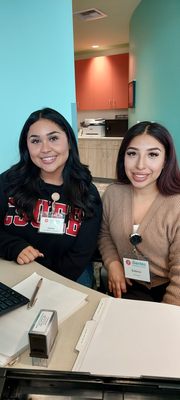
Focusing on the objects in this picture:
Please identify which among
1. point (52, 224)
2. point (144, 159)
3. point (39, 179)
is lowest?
point (52, 224)

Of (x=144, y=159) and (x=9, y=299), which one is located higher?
(x=144, y=159)

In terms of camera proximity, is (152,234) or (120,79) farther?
(120,79)

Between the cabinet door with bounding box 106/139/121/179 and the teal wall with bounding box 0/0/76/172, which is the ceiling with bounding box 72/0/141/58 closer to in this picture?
the cabinet door with bounding box 106/139/121/179

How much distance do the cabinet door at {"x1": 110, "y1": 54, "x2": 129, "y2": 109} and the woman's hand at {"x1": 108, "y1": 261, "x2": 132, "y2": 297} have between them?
537 cm

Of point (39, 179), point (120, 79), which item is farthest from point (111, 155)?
point (39, 179)

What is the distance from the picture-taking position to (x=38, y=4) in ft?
5.74

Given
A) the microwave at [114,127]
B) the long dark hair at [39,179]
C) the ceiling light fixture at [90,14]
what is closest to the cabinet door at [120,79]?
the microwave at [114,127]

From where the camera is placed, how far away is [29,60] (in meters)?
1.77

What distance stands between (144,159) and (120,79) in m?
5.40

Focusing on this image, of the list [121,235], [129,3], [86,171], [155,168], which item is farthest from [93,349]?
[129,3]

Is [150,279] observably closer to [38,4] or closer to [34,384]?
[34,384]

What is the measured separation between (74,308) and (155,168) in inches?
26.3

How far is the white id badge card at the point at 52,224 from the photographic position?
1.27m

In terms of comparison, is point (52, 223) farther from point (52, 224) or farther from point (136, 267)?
point (136, 267)
